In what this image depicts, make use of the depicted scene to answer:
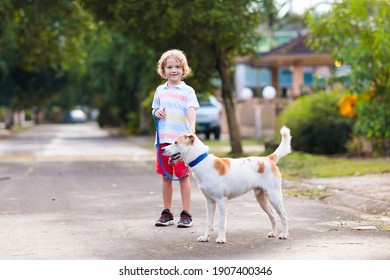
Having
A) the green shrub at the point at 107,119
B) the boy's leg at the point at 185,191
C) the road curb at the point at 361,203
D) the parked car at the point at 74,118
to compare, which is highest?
the boy's leg at the point at 185,191

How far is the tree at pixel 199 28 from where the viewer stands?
19.1 m

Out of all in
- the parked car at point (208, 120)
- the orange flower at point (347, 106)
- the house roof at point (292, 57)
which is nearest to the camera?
the orange flower at point (347, 106)

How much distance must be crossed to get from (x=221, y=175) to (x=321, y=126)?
14198mm

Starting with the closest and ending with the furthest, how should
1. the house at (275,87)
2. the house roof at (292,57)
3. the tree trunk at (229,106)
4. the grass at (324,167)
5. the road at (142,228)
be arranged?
the road at (142,228) → the grass at (324,167) → the tree trunk at (229,106) → the house at (275,87) → the house roof at (292,57)

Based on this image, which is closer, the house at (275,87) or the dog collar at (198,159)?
the dog collar at (198,159)

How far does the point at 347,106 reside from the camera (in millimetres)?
21594

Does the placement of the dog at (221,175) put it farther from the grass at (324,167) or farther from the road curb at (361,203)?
the grass at (324,167)

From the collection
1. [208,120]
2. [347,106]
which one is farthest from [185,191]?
[208,120]

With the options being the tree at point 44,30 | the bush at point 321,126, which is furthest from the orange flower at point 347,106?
the tree at point 44,30

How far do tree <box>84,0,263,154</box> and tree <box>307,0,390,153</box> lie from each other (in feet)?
5.79

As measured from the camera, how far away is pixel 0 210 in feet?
36.5

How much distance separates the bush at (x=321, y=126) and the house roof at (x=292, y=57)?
48.3 ft

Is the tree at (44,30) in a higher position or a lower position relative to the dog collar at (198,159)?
higher

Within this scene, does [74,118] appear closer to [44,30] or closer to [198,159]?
[44,30]
